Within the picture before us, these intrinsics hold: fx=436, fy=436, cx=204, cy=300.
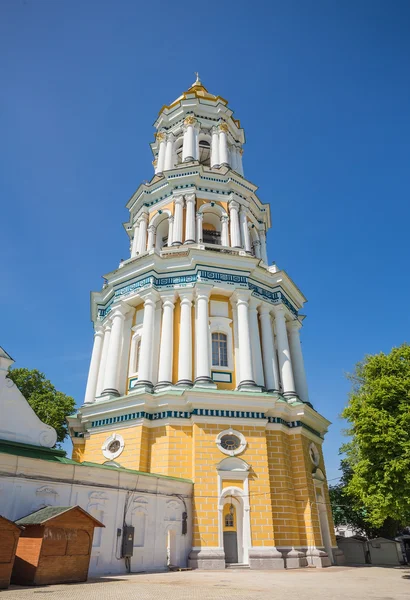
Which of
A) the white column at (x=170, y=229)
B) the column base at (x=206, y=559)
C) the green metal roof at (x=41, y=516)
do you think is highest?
the white column at (x=170, y=229)

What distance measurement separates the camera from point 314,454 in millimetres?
23594

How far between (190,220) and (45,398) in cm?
2039

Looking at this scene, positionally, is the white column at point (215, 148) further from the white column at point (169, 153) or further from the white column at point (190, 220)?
the white column at point (190, 220)

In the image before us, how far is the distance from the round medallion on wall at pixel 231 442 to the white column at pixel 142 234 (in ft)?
45.9

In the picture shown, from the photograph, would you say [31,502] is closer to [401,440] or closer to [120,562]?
[120,562]

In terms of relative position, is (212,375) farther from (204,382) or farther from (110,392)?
(110,392)

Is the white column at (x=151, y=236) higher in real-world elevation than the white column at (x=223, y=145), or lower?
lower

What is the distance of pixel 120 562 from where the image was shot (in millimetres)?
14352

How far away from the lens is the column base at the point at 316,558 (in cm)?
1921

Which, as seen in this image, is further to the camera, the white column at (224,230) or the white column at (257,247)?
the white column at (257,247)

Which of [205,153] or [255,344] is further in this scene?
[205,153]

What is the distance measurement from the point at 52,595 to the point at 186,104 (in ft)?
110

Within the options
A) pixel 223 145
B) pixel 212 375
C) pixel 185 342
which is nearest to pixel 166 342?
pixel 185 342

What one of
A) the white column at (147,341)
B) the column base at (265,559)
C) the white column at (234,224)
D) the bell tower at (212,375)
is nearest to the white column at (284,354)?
the bell tower at (212,375)
